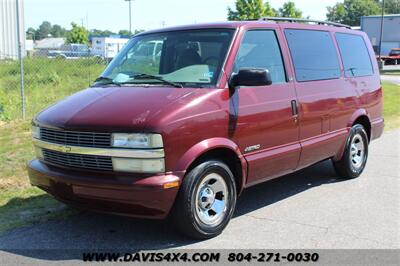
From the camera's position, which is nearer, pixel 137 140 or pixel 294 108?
pixel 137 140

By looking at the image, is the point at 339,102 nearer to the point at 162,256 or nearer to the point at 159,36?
the point at 159,36

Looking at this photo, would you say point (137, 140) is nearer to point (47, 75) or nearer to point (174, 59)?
point (174, 59)

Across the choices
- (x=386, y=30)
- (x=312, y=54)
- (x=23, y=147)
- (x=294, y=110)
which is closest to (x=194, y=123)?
(x=294, y=110)

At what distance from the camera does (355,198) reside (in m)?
6.23

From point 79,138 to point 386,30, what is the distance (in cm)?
5641

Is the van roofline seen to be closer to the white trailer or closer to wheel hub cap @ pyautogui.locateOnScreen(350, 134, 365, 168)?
the white trailer

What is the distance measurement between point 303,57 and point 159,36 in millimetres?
1757

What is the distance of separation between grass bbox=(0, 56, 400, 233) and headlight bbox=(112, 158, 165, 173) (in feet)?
4.90

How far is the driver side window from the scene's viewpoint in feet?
17.5

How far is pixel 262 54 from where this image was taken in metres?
5.61

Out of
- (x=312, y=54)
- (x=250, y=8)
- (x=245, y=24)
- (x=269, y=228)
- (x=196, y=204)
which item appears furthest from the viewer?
(x=250, y=8)

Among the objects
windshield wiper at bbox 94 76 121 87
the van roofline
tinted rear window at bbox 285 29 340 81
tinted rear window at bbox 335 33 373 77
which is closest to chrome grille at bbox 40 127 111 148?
windshield wiper at bbox 94 76 121 87

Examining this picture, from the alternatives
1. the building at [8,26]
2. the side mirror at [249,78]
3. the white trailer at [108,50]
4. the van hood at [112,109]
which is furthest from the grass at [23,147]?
the building at [8,26]

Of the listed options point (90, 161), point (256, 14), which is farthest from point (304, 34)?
point (256, 14)
